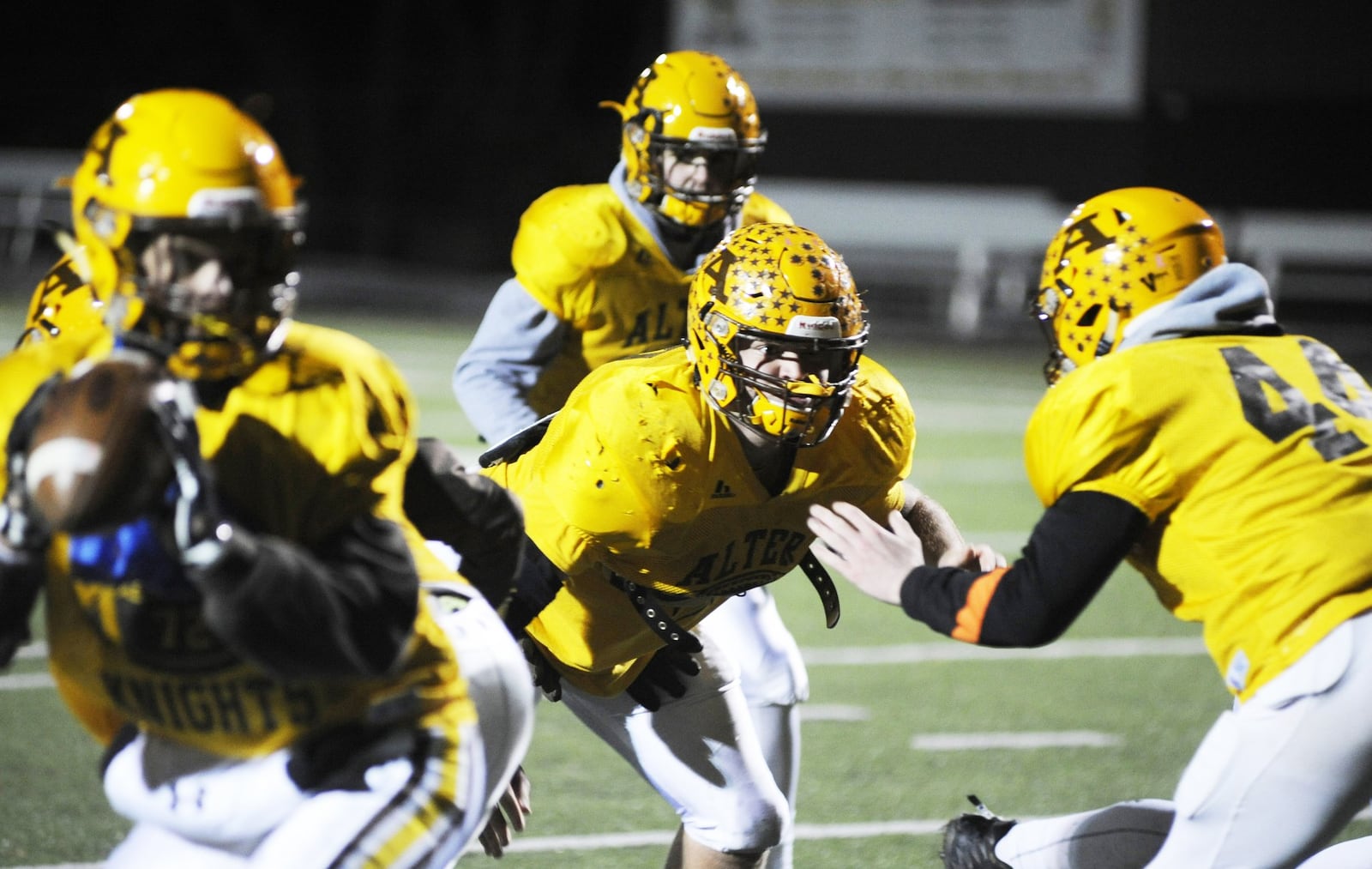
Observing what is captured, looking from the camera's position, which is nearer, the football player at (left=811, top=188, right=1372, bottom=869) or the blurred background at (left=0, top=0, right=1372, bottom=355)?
the football player at (left=811, top=188, right=1372, bottom=869)

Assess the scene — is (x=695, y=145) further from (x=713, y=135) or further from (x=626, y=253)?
(x=626, y=253)

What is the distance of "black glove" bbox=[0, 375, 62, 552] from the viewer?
7.16 feet

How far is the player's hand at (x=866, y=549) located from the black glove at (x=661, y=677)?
1.53 feet

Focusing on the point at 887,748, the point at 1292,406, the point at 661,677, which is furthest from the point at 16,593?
the point at 887,748

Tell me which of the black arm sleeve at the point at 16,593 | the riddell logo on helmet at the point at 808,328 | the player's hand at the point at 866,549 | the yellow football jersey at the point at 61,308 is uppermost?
the black arm sleeve at the point at 16,593

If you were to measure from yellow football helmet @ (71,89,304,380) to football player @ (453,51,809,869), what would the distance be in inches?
92.1

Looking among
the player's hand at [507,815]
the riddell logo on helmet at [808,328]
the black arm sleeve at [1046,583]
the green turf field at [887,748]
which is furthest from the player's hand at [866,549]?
the green turf field at [887,748]

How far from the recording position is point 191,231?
91.8 inches

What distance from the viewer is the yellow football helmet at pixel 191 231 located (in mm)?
2322

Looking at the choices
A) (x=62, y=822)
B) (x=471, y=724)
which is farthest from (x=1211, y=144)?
(x=471, y=724)

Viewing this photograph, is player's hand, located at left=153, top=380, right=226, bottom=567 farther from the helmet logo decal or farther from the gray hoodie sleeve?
the gray hoodie sleeve

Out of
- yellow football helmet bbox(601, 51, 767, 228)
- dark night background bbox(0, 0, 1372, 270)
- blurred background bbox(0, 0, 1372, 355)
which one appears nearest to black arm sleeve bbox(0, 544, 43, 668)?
yellow football helmet bbox(601, 51, 767, 228)

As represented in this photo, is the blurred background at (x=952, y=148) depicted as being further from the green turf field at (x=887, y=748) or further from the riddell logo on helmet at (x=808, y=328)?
the riddell logo on helmet at (x=808, y=328)

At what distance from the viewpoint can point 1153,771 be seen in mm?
5266
